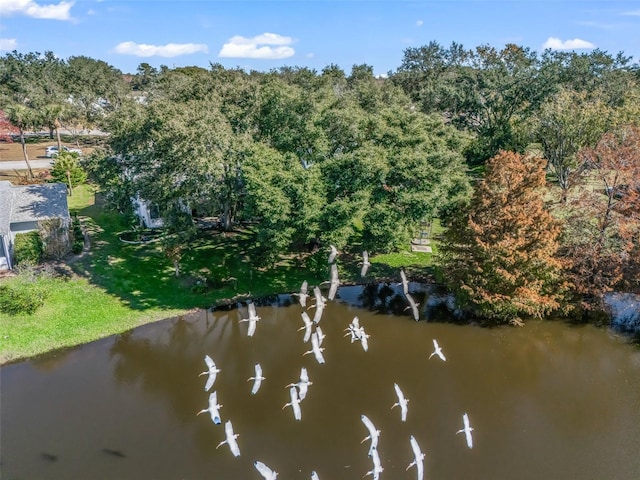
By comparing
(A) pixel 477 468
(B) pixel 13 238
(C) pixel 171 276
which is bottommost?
(A) pixel 477 468

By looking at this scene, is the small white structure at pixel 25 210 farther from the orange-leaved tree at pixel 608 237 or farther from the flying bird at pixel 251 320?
the orange-leaved tree at pixel 608 237

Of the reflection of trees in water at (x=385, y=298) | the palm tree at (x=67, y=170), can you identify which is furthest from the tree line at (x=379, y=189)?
the palm tree at (x=67, y=170)

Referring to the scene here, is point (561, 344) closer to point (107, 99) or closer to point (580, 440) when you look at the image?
point (580, 440)

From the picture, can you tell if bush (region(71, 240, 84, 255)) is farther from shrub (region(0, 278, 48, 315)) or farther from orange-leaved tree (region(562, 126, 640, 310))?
orange-leaved tree (region(562, 126, 640, 310))

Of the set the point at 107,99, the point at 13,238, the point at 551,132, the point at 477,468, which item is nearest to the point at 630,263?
the point at 477,468

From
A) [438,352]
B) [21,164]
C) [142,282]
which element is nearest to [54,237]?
[142,282]

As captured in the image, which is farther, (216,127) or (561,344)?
(216,127)
